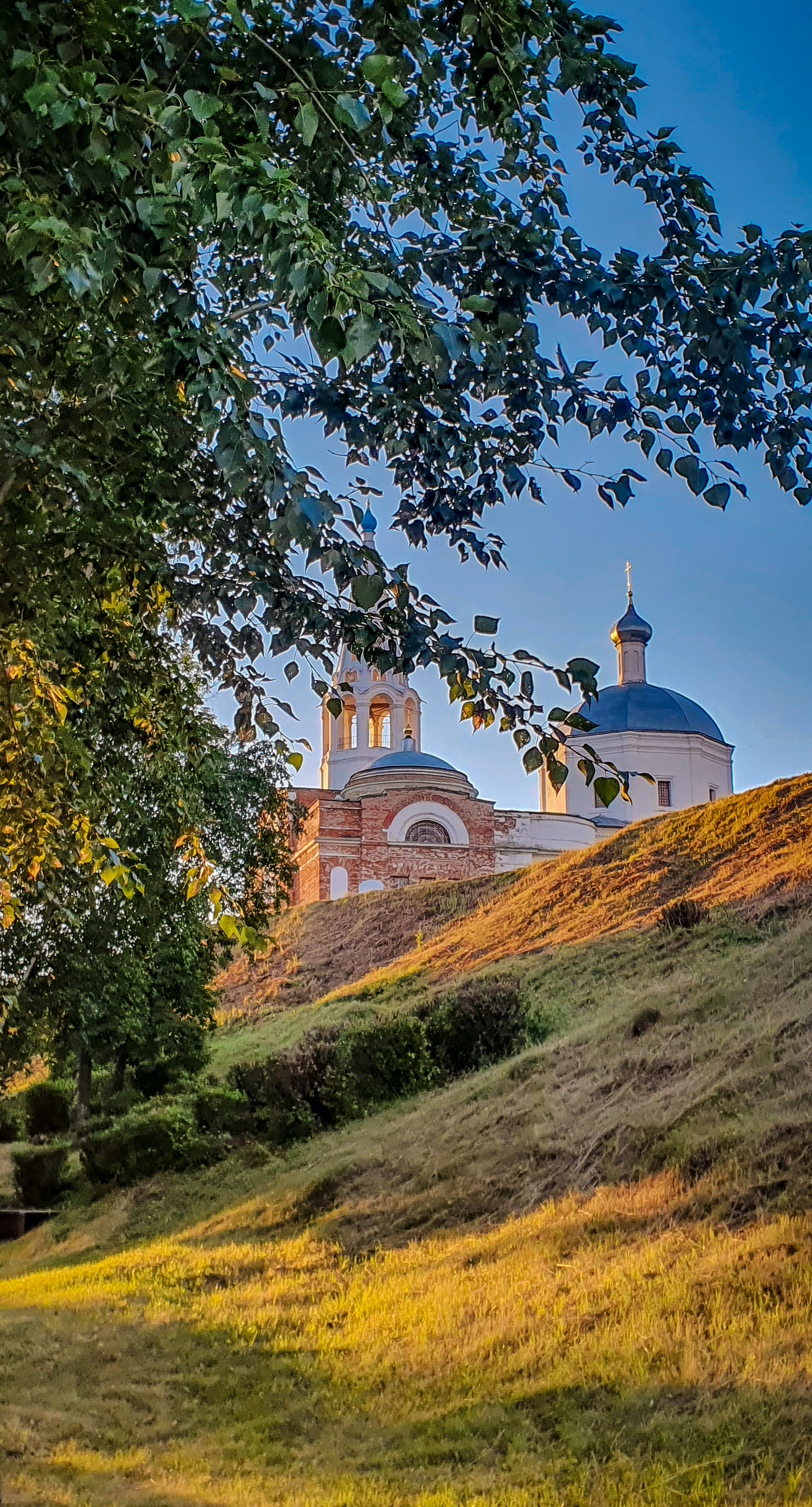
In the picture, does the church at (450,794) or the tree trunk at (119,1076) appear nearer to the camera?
the tree trunk at (119,1076)

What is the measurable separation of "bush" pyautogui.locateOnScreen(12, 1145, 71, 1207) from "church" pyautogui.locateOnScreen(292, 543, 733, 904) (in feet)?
26.5

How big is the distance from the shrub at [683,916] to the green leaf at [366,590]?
45.2 ft

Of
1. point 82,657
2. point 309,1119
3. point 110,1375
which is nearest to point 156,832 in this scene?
point 309,1119

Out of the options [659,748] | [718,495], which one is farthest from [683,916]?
[659,748]

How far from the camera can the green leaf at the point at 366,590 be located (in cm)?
266

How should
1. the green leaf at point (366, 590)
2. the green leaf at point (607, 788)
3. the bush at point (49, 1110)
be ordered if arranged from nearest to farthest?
the green leaf at point (366, 590) < the green leaf at point (607, 788) < the bush at point (49, 1110)

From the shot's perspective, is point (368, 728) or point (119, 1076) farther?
point (368, 728)

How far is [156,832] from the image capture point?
13.2 m

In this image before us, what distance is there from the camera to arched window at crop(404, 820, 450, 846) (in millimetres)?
32031

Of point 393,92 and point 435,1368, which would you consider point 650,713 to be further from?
point 393,92

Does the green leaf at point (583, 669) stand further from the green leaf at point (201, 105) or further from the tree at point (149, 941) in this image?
the tree at point (149, 941)

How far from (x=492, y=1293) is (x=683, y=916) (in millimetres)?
9316

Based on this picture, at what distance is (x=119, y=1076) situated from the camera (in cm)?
1858

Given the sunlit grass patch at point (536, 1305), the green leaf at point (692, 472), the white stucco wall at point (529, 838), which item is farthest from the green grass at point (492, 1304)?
the white stucco wall at point (529, 838)
